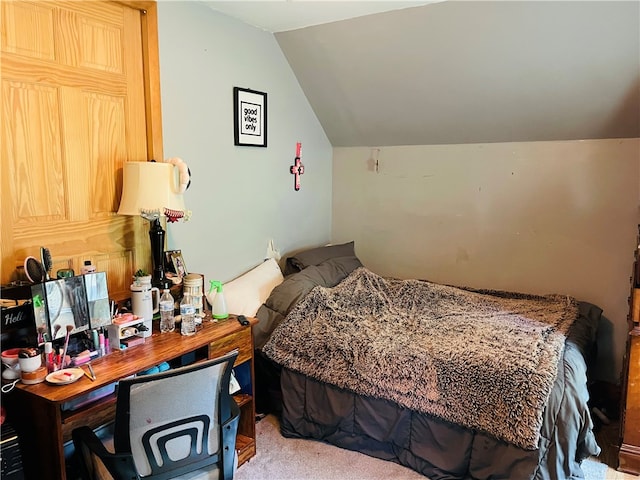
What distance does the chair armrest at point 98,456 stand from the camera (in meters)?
1.42

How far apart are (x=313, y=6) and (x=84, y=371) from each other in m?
2.06

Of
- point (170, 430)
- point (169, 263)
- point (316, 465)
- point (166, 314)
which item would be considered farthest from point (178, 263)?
point (316, 465)

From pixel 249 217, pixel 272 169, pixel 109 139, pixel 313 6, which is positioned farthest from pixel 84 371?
pixel 313 6

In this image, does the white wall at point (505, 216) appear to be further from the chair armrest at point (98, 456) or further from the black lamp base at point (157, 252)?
the chair armrest at point (98, 456)

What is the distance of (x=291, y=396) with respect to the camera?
8.50 feet

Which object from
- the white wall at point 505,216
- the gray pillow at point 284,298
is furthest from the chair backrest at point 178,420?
the white wall at point 505,216

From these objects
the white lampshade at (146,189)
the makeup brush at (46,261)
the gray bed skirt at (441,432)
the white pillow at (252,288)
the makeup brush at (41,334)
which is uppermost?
the white lampshade at (146,189)

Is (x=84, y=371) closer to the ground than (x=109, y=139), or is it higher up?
closer to the ground

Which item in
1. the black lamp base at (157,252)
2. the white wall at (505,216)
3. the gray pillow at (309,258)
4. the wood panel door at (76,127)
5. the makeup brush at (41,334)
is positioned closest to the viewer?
the makeup brush at (41,334)

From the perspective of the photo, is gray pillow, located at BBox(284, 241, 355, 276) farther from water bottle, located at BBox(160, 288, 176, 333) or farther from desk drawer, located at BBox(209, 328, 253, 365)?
water bottle, located at BBox(160, 288, 176, 333)

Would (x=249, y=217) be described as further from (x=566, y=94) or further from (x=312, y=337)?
(x=566, y=94)

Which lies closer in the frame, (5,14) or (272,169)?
(5,14)

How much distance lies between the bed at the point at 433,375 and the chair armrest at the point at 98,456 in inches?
45.8

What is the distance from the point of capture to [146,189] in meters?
2.12
